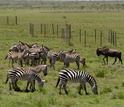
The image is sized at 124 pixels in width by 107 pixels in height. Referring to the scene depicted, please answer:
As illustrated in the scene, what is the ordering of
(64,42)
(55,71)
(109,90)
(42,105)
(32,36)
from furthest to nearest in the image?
(32,36) → (64,42) → (55,71) → (109,90) → (42,105)

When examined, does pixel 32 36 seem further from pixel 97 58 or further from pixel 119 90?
pixel 119 90

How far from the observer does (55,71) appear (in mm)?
19297

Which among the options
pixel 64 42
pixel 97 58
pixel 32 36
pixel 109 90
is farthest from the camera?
pixel 32 36

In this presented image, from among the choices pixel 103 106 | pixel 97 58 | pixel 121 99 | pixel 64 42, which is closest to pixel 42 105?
pixel 103 106

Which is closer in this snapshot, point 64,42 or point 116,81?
point 116,81

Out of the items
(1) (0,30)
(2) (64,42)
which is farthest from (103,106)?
(1) (0,30)

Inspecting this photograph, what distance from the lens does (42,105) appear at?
11.1 m

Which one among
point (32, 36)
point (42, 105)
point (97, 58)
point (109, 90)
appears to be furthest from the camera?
point (32, 36)

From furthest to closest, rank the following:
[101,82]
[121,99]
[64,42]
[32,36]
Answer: [32,36] → [64,42] → [101,82] → [121,99]

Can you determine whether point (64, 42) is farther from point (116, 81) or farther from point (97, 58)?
point (116, 81)

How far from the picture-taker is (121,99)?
12.7 meters

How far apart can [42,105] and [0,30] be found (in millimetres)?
31941

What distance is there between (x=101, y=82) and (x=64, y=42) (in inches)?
713

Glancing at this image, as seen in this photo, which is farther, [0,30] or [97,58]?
[0,30]
